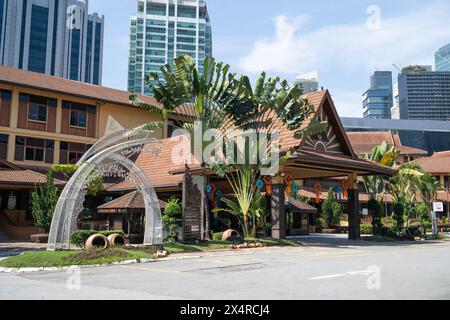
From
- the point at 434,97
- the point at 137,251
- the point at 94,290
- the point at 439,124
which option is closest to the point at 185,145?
the point at 137,251

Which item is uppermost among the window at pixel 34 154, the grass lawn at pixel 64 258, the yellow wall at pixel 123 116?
the yellow wall at pixel 123 116

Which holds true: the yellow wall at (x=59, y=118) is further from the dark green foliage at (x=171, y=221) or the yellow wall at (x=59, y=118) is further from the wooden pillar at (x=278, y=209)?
the wooden pillar at (x=278, y=209)

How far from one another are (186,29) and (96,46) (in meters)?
28.7

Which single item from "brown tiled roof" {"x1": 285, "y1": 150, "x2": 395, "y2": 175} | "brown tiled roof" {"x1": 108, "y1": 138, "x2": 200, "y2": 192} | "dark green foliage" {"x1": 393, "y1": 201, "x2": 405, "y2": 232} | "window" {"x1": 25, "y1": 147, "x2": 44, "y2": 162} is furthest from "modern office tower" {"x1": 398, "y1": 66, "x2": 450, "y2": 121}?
"window" {"x1": 25, "y1": 147, "x2": 44, "y2": 162}

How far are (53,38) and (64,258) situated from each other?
5048 inches

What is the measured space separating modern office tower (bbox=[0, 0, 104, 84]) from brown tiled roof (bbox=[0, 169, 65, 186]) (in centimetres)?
9874

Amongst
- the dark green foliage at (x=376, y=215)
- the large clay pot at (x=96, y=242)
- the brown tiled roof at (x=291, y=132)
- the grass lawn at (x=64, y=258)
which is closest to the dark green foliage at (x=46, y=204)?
the large clay pot at (x=96, y=242)

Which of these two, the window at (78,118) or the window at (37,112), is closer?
the window at (37,112)

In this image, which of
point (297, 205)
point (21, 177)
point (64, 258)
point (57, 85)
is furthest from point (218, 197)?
point (57, 85)

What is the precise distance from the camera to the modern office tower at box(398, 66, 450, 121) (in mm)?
169500

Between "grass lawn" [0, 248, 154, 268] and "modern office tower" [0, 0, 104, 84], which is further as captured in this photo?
"modern office tower" [0, 0, 104, 84]

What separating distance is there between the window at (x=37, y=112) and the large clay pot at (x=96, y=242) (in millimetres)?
19294

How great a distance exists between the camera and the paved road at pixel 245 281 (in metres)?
8.55

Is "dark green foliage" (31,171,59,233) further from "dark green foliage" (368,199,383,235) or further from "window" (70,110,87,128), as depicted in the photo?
"dark green foliage" (368,199,383,235)
